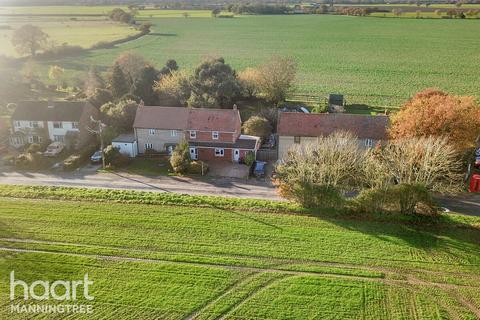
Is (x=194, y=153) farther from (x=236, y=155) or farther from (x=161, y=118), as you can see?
(x=161, y=118)

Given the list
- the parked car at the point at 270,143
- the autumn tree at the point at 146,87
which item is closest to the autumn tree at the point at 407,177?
the parked car at the point at 270,143

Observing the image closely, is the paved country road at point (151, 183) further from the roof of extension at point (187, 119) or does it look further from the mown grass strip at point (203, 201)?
the roof of extension at point (187, 119)

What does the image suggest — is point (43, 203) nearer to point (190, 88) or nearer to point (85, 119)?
point (85, 119)

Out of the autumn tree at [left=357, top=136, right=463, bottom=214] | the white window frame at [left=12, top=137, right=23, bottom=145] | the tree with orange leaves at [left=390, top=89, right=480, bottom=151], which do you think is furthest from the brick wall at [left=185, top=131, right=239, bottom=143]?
the white window frame at [left=12, top=137, right=23, bottom=145]

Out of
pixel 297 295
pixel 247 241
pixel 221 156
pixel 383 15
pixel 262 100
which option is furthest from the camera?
pixel 383 15

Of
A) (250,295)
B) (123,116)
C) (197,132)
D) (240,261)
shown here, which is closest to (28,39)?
(123,116)

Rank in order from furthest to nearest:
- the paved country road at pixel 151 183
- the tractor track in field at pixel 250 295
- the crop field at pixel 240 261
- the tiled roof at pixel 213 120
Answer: the tiled roof at pixel 213 120 < the paved country road at pixel 151 183 < the crop field at pixel 240 261 < the tractor track in field at pixel 250 295

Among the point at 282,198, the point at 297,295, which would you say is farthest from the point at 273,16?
the point at 297,295
